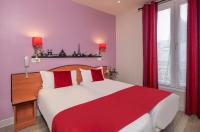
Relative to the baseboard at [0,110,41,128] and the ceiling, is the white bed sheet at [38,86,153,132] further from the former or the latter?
the ceiling

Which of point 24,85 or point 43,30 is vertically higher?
point 43,30

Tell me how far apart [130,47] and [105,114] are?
9.47 ft

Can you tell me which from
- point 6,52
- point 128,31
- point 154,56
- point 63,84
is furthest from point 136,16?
point 6,52

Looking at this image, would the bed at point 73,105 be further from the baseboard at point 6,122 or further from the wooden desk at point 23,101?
the baseboard at point 6,122

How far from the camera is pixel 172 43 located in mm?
3002

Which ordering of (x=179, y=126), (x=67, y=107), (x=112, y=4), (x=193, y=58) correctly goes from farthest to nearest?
1. (x=112, y=4)
2. (x=193, y=58)
3. (x=179, y=126)
4. (x=67, y=107)

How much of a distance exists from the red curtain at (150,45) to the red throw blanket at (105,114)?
1.32 m

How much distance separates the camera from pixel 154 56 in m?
3.14

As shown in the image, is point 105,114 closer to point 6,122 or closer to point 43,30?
point 6,122

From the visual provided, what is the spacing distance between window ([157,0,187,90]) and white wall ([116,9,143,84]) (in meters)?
0.57

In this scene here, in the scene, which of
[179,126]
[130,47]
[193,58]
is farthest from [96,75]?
[193,58]

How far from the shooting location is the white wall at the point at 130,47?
368cm

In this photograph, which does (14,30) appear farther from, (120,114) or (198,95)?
(198,95)

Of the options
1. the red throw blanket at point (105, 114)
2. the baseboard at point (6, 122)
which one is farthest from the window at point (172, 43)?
the baseboard at point (6, 122)
